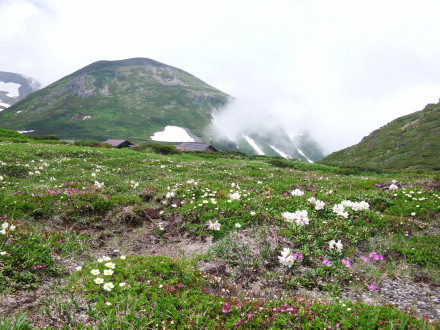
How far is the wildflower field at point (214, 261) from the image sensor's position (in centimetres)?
406

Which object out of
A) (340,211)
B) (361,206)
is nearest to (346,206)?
(361,206)

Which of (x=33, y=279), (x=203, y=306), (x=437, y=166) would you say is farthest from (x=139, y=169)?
(x=437, y=166)

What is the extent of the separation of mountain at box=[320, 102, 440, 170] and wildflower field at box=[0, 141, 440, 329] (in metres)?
85.8

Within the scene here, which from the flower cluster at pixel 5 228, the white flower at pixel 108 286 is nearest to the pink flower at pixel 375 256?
the white flower at pixel 108 286

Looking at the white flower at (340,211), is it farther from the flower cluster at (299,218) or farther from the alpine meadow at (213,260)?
the flower cluster at (299,218)

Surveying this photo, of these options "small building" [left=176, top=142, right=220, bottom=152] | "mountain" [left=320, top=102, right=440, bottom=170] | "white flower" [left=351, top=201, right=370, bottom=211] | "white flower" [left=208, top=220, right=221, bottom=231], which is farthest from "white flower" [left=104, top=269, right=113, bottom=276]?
"small building" [left=176, top=142, right=220, bottom=152]

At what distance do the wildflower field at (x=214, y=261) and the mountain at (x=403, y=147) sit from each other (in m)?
85.8

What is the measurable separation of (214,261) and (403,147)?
12991cm

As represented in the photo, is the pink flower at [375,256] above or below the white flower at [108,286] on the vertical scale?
above

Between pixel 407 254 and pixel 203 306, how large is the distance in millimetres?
5787

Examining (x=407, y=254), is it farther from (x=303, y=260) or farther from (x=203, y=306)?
(x=203, y=306)

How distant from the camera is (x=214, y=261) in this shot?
6.52 m

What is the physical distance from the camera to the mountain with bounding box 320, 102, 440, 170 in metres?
91.0

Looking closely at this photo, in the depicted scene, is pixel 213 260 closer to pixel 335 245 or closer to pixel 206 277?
pixel 206 277
